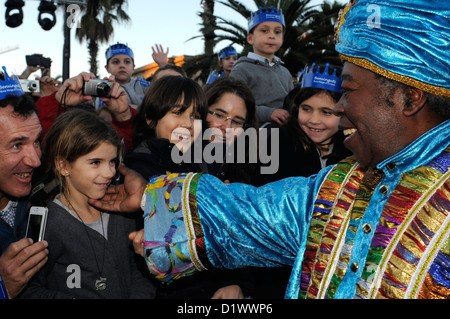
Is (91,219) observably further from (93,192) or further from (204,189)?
(204,189)

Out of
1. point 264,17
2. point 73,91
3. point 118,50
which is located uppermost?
point 264,17

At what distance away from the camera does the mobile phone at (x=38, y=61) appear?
5969 millimetres

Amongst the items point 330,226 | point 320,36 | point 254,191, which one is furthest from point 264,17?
point 320,36

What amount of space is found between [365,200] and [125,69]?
18.2 ft

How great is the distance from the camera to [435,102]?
4.82 feet

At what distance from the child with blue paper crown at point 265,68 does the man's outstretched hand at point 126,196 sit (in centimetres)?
310

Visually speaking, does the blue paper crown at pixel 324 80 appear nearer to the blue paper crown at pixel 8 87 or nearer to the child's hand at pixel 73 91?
the child's hand at pixel 73 91

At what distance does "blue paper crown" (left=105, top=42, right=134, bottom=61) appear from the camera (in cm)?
676

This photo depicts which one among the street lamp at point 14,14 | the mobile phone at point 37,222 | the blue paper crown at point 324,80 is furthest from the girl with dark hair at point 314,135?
the street lamp at point 14,14

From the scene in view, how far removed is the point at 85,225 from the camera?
8.85ft

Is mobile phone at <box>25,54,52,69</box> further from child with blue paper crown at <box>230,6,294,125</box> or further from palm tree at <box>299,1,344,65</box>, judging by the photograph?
palm tree at <box>299,1,344,65</box>

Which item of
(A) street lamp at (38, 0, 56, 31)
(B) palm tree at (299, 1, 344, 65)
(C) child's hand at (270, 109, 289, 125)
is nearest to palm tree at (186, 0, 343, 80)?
(B) palm tree at (299, 1, 344, 65)

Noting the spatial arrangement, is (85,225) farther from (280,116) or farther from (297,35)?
(297,35)
